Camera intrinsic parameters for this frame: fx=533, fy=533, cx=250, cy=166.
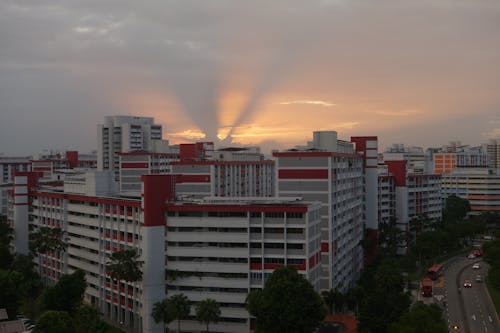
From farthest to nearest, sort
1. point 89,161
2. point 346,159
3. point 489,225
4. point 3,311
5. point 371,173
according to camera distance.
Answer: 1. point 89,161
2. point 489,225
3. point 371,173
4. point 346,159
5. point 3,311

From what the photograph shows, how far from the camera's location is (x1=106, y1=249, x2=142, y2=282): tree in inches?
2215

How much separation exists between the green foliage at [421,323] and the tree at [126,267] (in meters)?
27.1

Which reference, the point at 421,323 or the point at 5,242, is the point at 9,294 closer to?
the point at 5,242

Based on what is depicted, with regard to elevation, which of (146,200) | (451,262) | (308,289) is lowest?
(451,262)

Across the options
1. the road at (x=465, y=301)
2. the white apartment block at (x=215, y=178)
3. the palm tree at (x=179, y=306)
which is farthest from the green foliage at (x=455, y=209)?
the palm tree at (x=179, y=306)

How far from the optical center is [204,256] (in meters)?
58.8

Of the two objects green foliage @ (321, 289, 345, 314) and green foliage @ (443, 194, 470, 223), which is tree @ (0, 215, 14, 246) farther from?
green foliage @ (443, 194, 470, 223)

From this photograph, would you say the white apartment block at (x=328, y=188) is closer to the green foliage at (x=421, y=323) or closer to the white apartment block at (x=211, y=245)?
the white apartment block at (x=211, y=245)

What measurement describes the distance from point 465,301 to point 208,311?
124 ft

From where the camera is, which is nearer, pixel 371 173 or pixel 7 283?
pixel 7 283

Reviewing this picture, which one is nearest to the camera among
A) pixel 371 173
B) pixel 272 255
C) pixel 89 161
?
pixel 272 255

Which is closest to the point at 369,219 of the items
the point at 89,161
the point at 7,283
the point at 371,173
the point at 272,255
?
the point at 371,173

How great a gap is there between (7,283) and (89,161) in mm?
119782

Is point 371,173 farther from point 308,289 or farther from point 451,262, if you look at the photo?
point 308,289
